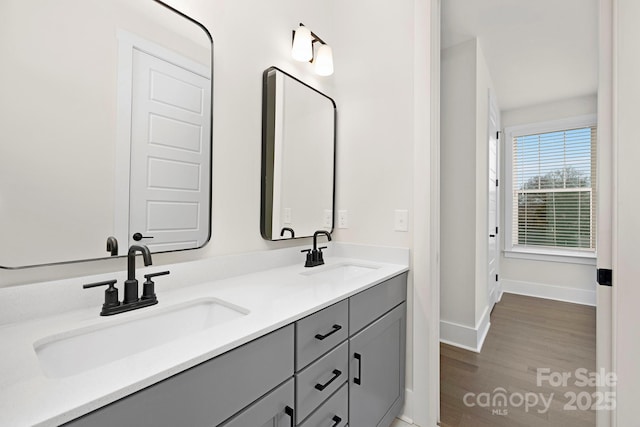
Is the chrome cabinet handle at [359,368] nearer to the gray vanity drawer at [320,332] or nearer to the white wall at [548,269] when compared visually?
the gray vanity drawer at [320,332]

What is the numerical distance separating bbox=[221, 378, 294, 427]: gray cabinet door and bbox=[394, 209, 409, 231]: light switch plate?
1063 mm

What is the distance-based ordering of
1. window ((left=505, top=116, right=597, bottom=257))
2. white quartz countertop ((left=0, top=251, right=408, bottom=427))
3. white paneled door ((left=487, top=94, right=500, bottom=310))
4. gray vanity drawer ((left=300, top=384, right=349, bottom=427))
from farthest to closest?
window ((left=505, top=116, right=597, bottom=257)) < white paneled door ((left=487, top=94, right=500, bottom=310)) < gray vanity drawer ((left=300, top=384, right=349, bottom=427)) < white quartz countertop ((left=0, top=251, right=408, bottom=427))

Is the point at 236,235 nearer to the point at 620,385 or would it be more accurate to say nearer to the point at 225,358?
the point at 225,358

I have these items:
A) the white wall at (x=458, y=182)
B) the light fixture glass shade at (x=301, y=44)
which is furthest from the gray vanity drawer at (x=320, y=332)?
the white wall at (x=458, y=182)

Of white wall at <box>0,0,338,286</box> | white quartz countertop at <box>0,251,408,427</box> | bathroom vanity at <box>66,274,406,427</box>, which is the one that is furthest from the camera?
white wall at <box>0,0,338,286</box>

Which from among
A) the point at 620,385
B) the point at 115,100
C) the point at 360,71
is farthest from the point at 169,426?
the point at 360,71

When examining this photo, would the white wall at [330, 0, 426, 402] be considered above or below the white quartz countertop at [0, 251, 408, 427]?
above

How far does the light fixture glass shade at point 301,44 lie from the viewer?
65.3 inches

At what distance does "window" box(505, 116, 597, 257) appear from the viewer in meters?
3.79

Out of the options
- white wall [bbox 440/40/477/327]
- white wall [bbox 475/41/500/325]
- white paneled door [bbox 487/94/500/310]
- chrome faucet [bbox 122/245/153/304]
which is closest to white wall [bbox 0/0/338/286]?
chrome faucet [bbox 122/245/153/304]

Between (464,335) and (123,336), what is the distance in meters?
2.57

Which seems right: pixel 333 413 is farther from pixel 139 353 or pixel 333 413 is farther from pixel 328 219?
pixel 328 219

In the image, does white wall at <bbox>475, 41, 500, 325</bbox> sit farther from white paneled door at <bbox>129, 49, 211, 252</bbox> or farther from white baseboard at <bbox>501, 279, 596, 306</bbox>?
white paneled door at <bbox>129, 49, 211, 252</bbox>

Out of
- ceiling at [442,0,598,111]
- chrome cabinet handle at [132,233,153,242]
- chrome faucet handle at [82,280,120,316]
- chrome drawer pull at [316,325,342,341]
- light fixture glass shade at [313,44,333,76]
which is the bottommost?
chrome drawer pull at [316,325,342,341]
